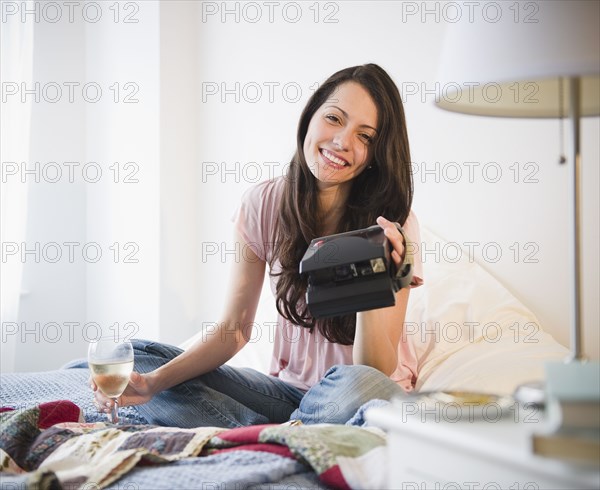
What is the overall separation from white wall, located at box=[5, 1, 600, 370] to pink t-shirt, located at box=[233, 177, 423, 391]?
389 millimetres

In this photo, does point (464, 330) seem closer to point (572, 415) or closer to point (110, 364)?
point (110, 364)

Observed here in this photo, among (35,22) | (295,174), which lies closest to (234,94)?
(35,22)

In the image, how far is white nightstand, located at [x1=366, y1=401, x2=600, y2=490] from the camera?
0.81 metres

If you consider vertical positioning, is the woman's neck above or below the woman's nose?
below

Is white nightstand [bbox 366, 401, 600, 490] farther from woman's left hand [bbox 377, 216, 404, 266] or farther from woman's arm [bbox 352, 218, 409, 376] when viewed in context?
woman's arm [bbox 352, 218, 409, 376]

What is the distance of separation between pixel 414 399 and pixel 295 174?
1031 millimetres

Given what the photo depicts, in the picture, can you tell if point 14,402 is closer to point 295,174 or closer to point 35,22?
point 295,174

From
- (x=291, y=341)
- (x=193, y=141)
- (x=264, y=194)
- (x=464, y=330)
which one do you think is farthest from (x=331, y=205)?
(x=193, y=141)

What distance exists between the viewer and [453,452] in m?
0.88

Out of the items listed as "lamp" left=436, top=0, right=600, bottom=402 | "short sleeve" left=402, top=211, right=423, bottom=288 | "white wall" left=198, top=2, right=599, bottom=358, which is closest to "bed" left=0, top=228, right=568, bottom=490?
"short sleeve" left=402, top=211, right=423, bottom=288

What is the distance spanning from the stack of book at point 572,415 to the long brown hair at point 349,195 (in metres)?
0.98

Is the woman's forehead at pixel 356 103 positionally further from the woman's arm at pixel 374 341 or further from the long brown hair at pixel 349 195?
the woman's arm at pixel 374 341

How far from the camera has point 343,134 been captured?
5.93 feet

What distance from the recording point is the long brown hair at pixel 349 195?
72.1 inches
